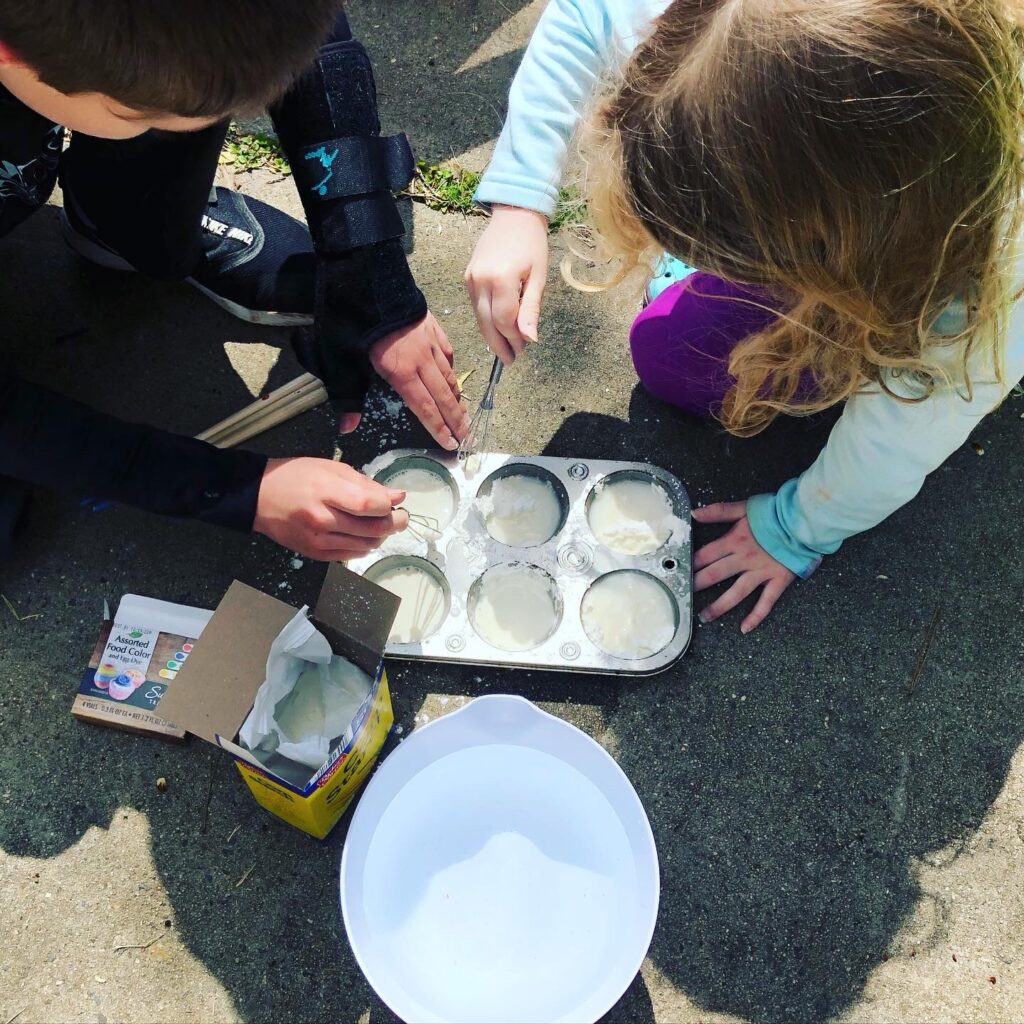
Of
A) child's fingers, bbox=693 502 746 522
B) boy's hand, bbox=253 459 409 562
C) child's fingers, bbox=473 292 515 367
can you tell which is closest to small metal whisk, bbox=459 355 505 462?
child's fingers, bbox=473 292 515 367

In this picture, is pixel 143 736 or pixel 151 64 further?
pixel 143 736

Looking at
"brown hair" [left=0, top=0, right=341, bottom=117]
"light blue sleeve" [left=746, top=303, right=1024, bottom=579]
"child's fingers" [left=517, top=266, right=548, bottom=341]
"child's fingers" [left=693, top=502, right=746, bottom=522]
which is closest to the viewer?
"brown hair" [left=0, top=0, right=341, bottom=117]

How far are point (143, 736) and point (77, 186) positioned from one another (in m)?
0.79

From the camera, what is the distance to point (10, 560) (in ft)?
4.22

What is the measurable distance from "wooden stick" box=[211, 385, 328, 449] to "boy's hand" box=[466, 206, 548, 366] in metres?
0.35

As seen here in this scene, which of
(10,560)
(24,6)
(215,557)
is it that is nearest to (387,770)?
(215,557)

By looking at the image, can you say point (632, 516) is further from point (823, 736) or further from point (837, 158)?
point (837, 158)

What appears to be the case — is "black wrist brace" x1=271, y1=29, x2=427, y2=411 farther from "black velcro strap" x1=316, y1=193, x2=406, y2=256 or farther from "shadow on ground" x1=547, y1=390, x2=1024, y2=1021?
"shadow on ground" x1=547, y1=390, x2=1024, y2=1021

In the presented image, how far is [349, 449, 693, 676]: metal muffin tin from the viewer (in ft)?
3.89

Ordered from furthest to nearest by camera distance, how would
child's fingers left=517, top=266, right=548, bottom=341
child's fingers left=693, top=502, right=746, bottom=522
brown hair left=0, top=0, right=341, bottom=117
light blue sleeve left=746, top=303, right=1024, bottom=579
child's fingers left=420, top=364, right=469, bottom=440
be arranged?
child's fingers left=693, top=502, right=746, bottom=522 → child's fingers left=420, top=364, right=469, bottom=440 → child's fingers left=517, top=266, right=548, bottom=341 → light blue sleeve left=746, top=303, right=1024, bottom=579 → brown hair left=0, top=0, right=341, bottom=117

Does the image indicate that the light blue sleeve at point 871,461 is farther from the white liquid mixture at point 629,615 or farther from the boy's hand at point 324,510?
the boy's hand at point 324,510

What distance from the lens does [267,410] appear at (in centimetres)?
133

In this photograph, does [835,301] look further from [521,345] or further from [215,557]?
[215,557]

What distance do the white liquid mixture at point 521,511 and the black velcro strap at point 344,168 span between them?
1.48ft
